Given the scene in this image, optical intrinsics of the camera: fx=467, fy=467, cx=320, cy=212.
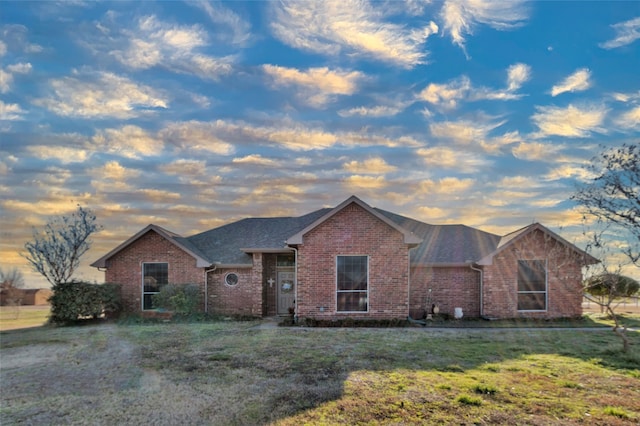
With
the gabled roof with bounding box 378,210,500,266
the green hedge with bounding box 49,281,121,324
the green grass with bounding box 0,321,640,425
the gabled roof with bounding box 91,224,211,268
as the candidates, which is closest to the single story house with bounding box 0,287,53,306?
the green hedge with bounding box 49,281,121,324

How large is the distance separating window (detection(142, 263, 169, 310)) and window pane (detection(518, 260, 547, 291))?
51.0 ft

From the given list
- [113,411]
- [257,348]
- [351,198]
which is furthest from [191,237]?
[113,411]

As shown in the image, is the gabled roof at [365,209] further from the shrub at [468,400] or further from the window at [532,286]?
the shrub at [468,400]

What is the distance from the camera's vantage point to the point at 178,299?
65.4ft

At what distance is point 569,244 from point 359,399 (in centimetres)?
1473

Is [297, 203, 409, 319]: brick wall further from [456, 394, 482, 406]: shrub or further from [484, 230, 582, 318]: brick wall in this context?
[456, 394, 482, 406]: shrub

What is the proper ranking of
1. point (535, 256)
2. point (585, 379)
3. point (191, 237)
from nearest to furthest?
1. point (585, 379)
2. point (535, 256)
3. point (191, 237)

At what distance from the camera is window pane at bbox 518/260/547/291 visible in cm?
1986

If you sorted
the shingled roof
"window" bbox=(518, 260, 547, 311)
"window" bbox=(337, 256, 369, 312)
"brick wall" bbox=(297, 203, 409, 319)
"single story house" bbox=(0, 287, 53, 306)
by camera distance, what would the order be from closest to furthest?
"brick wall" bbox=(297, 203, 409, 319) < "window" bbox=(337, 256, 369, 312) < "window" bbox=(518, 260, 547, 311) < the shingled roof < "single story house" bbox=(0, 287, 53, 306)

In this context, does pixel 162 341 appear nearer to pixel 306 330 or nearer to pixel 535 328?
pixel 306 330

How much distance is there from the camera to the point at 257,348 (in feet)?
41.9

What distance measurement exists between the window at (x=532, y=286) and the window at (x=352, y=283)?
6.82 meters

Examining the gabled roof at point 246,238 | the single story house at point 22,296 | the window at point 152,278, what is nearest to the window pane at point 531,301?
the gabled roof at point 246,238

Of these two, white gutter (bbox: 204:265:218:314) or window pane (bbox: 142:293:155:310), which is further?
window pane (bbox: 142:293:155:310)
